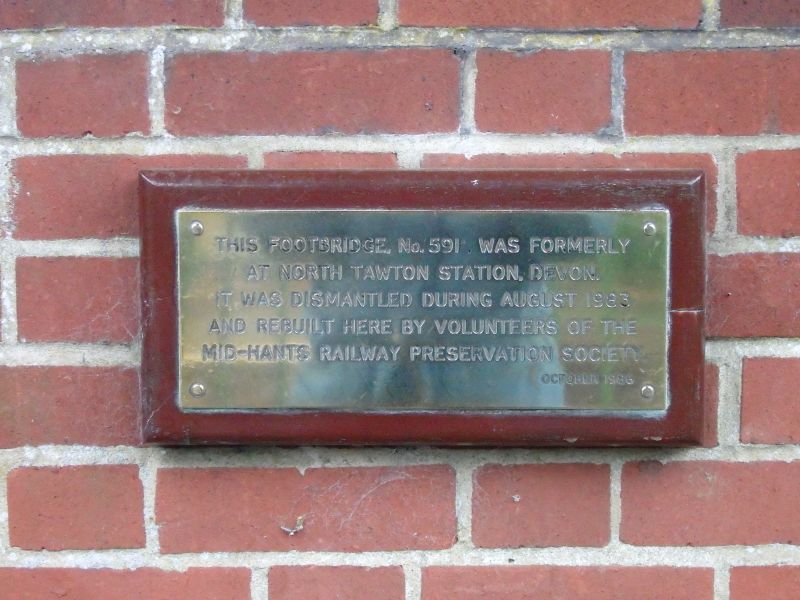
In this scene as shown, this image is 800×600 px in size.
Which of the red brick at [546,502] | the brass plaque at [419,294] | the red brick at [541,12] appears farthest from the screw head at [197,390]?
the red brick at [541,12]

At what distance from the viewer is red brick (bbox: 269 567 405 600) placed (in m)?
0.72

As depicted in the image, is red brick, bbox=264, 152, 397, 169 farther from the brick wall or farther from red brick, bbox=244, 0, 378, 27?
red brick, bbox=244, 0, 378, 27

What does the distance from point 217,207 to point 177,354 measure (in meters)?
0.13

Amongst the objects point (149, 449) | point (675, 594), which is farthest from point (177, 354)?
point (675, 594)

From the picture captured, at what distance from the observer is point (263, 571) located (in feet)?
2.35

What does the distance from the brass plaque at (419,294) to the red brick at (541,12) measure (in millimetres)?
173

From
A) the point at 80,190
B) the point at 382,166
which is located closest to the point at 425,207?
the point at 382,166

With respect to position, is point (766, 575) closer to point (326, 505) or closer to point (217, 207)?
point (326, 505)

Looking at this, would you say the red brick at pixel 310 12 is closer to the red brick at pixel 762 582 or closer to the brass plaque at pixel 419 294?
the brass plaque at pixel 419 294

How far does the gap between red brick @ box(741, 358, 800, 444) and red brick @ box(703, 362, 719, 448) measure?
1.0 inches

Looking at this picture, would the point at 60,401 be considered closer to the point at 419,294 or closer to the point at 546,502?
the point at 419,294

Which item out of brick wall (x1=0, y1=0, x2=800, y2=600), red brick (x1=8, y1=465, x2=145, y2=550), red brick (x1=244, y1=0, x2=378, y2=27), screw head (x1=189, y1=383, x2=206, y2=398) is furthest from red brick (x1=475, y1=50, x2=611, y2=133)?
red brick (x1=8, y1=465, x2=145, y2=550)

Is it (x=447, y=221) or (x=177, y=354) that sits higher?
(x=447, y=221)

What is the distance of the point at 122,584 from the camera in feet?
2.35
